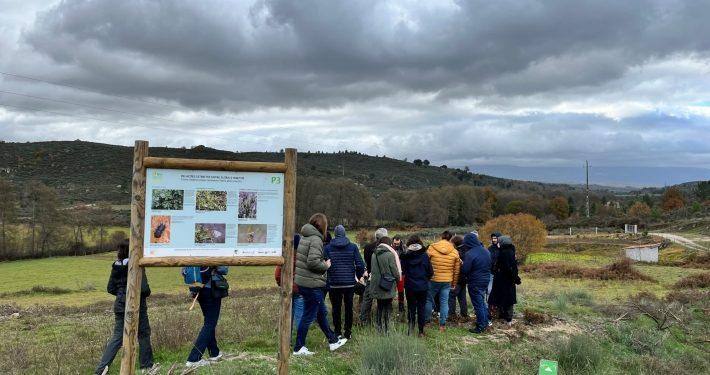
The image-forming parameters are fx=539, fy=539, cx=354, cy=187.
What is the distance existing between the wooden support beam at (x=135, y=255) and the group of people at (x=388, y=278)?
258 cm

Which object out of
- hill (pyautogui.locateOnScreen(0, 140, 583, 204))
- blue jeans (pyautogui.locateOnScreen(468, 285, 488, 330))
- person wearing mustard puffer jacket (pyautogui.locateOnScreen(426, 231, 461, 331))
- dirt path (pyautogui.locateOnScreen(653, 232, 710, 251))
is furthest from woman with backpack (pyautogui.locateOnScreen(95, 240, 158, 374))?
hill (pyautogui.locateOnScreen(0, 140, 583, 204))

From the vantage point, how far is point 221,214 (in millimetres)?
5695

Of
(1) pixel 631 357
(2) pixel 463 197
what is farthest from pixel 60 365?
(2) pixel 463 197

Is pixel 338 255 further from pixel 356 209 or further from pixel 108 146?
pixel 108 146

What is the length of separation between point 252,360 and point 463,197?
104 meters

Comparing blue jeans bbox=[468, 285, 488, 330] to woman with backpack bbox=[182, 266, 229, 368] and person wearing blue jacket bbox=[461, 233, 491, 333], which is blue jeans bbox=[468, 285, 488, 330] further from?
woman with backpack bbox=[182, 266, 229, 368]

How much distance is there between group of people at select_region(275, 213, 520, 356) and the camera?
777cm

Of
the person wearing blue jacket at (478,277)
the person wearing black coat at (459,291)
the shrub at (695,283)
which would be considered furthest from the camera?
the shrub at (695,283)

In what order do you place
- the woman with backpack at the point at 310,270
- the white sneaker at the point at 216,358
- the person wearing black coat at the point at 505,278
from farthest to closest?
the person wearing black coat at the point at 505,278 < the woman with backpack at the point at 310,270 < the white sneaker at the point at 216,358

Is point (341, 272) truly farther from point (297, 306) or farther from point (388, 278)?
point (297, 306)

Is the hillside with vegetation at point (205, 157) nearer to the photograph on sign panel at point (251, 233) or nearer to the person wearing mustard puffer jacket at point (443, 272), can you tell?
the person wearing mustard puffer jacket at point (443, 272)

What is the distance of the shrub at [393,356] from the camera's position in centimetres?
642

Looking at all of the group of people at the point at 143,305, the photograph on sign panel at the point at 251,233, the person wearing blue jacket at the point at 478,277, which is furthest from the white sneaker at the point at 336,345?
the photograph on sign panel at the point at 251,233

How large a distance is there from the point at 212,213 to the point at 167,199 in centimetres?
48
